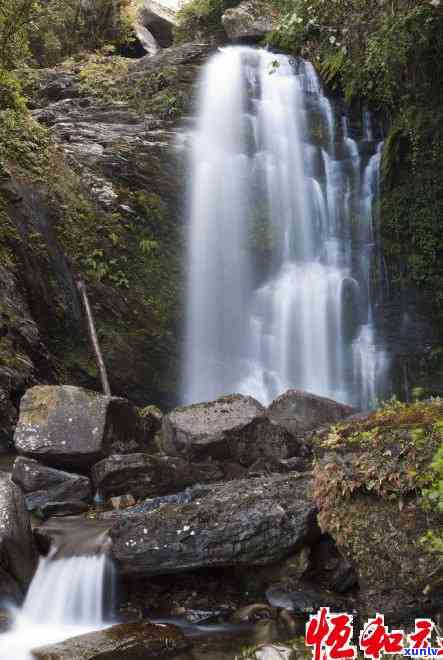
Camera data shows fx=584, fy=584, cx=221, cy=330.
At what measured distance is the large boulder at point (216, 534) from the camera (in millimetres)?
4871

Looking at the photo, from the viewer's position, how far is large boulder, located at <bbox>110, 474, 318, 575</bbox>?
487cm

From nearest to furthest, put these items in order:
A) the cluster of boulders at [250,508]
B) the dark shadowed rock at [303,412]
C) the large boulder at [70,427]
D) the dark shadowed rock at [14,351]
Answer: the cluster of boulders at [250,508] < the large boulder at [70,427] < the dark shadowed rock at [14,351] < the dark shadowed rock at [303,412]

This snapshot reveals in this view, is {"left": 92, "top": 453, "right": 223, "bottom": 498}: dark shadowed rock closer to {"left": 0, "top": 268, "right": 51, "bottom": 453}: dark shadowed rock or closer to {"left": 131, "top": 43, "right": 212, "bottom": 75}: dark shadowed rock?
{"left": 0, "top": 268, "right": 51, "bottom": 453}: dark shadowed rock

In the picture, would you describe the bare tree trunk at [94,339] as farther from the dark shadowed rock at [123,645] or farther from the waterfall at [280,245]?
the dark shadowed rock at [123,645]

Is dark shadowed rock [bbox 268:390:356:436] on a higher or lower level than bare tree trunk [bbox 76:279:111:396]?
lower

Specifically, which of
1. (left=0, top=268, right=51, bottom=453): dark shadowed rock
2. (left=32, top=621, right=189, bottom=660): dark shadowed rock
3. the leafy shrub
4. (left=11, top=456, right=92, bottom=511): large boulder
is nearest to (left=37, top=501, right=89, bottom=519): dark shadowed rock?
(left=11, top=456, right=92, bottom=511): large boulder

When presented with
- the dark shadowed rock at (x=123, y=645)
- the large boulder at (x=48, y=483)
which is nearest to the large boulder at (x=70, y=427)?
the large boulder at (x=48, y=483)

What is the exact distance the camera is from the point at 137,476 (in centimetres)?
705

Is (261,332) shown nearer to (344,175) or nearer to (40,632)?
(344,175)

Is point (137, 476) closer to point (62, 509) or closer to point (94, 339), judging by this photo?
point (62, 509)

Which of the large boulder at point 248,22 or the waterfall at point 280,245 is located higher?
the large boulder at point 248,22

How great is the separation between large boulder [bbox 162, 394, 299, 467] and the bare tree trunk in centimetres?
250

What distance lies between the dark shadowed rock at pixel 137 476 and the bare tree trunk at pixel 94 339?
3.21 metres

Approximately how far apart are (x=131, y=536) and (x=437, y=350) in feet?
33.2
